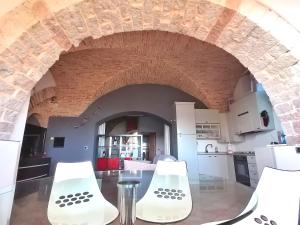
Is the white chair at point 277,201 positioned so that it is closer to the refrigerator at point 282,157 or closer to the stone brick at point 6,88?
the refrigerator at point 282,157

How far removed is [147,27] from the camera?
170 cm

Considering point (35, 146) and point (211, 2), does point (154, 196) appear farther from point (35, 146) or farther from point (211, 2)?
point (35, 146)

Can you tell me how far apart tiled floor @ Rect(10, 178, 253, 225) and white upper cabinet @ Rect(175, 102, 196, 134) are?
3.16m

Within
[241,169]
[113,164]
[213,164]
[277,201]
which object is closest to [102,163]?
[113,164]

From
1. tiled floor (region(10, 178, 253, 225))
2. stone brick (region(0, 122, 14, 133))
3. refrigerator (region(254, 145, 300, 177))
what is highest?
stone brick (region(0, 122, 14, 133))

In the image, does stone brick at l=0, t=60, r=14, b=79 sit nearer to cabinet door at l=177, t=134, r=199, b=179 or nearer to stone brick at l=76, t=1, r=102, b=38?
stone brick at l=76, t=1, r=102, b=38

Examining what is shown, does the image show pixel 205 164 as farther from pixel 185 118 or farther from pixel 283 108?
pixel 283 108

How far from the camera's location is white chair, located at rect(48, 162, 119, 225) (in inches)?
36.4

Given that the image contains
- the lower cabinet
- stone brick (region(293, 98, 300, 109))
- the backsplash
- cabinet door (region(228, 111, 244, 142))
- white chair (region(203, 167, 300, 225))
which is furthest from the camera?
the backsplash

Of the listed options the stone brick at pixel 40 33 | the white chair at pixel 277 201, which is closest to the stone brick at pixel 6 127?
the stone brick at pixel 40 33

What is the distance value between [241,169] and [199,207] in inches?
143

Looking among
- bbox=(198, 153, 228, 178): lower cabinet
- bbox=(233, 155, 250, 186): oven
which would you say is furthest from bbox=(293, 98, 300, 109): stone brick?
bbox=(198, 153, 228, 178): lower cabinet

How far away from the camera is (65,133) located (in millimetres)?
5504

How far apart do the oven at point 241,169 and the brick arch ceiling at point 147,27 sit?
283 cm
